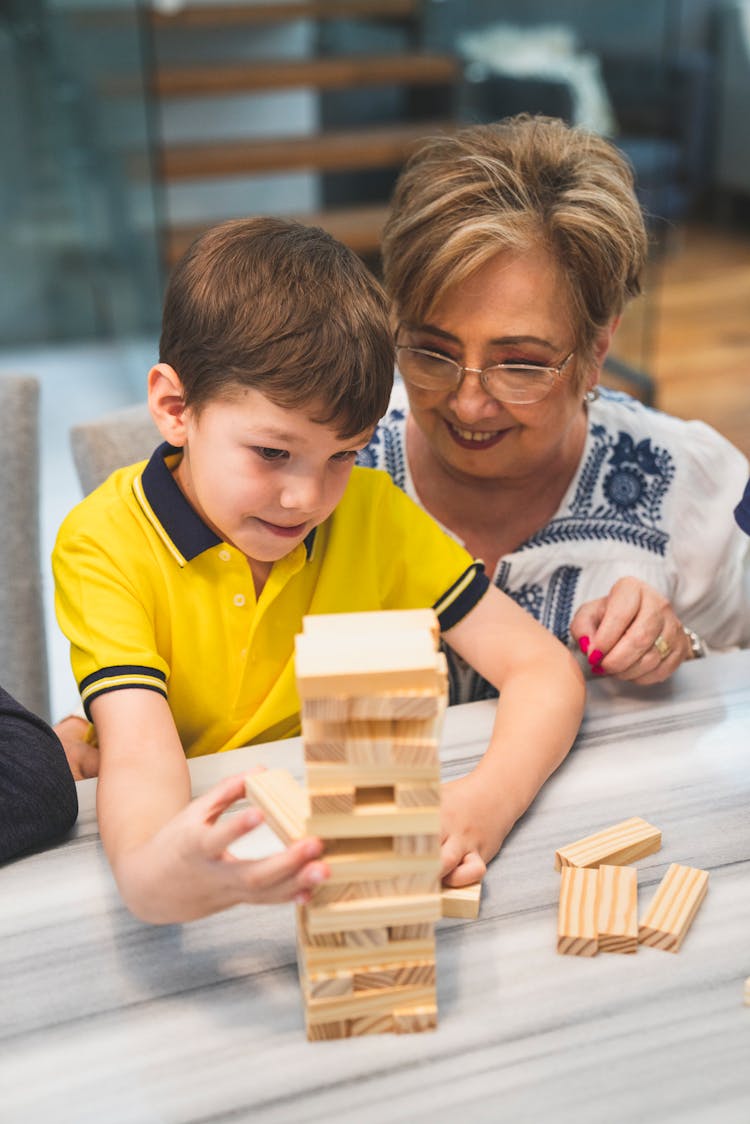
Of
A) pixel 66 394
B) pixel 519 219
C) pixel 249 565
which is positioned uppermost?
pixel 519 219

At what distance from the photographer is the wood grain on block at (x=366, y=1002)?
808 mm

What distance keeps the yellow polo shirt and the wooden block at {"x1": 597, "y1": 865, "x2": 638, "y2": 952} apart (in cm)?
39

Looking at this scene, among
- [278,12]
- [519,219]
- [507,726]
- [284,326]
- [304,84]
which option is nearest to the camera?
[284,326]

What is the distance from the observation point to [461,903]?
3.07 ft

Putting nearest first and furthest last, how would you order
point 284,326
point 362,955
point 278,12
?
point 362,955, point 284,326, point 278,12

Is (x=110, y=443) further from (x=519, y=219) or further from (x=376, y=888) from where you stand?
(x=376, y=888)

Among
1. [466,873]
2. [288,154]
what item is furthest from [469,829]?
[288,154]

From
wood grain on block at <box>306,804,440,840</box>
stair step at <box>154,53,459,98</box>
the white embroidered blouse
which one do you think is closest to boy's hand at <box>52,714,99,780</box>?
the white embroidered blouse

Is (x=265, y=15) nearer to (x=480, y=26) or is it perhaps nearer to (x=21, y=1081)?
(x=480, y=26)

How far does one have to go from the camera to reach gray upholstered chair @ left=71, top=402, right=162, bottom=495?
1522mm

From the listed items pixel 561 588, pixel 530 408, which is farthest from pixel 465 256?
pixel 561 588

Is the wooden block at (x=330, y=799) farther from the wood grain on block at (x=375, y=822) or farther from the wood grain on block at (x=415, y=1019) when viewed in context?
the wood grain on block at (x=415, y=1019)

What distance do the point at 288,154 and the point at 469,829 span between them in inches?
155

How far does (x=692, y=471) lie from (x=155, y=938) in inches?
39.2
